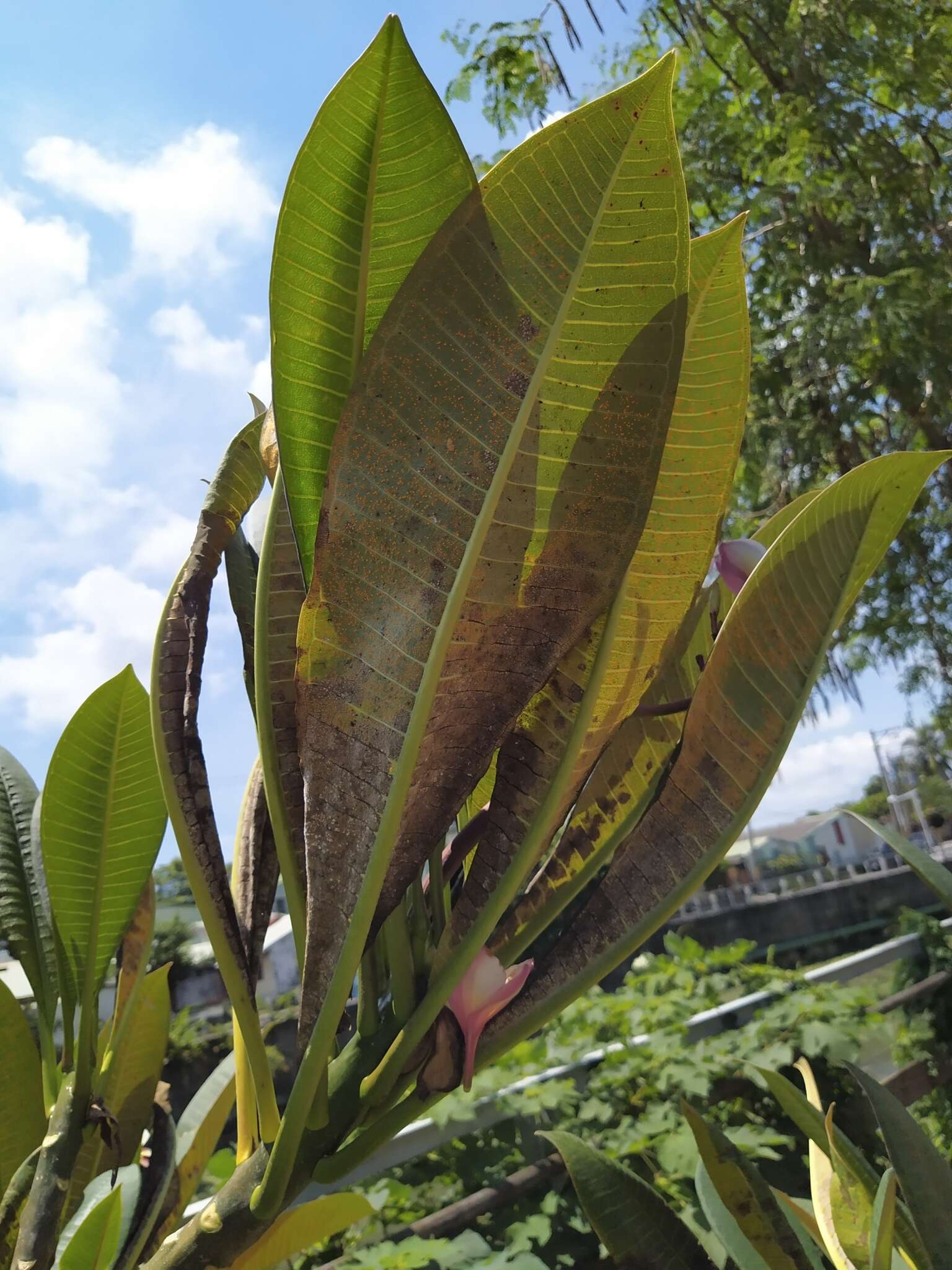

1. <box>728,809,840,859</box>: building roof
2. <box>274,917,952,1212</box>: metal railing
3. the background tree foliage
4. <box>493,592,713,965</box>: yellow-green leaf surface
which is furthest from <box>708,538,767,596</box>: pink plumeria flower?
<box>728,809,840,859</box>: building roof

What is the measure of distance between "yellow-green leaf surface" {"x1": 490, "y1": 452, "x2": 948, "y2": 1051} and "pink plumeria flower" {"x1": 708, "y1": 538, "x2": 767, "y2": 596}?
52 mm

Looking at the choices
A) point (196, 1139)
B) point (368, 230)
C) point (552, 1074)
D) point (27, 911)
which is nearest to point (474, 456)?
point (368, 230)

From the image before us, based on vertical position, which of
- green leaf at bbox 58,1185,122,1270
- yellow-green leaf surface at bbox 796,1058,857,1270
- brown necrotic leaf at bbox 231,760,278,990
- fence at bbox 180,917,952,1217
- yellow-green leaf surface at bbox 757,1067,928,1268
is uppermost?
brown necrotic leaf at bbox 231,760,278,990

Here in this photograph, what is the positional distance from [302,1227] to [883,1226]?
319 mm

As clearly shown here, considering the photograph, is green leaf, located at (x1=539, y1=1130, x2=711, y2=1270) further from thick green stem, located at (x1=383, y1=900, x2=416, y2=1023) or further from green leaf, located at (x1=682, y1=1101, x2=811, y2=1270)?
thick green stem, located at (x1=383, y1=900, x2=416, y2=1023)

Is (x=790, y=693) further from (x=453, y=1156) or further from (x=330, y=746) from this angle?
(x=453, y=1156)

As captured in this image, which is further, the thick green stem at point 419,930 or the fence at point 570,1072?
the fence at point 570,1072

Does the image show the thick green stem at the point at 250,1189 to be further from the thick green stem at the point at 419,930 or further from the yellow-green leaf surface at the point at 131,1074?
the yellow-green leaf surface at the point at 131,1074

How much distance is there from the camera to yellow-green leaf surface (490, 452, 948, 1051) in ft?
→ 1.25

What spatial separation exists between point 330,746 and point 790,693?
20cm

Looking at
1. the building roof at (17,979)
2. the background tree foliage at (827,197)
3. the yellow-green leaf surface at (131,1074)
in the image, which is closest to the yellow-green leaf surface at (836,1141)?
→ the yellow-green leaf surface at (131,1074)

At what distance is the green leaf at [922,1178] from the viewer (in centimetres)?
54

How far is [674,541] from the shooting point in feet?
1.32

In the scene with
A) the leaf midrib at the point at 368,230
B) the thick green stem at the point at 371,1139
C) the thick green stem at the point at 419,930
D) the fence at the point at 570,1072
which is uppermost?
the leaf midrib at the point at 368,230
